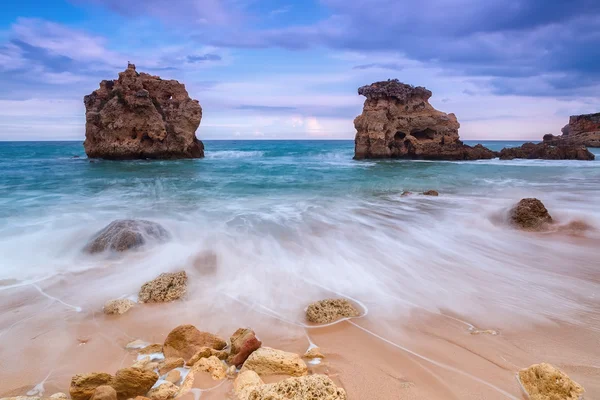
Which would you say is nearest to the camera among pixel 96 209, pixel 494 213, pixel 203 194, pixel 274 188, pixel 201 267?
pixel 201 267

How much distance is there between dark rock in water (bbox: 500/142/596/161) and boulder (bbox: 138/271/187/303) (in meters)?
35.1

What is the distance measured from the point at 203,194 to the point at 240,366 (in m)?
12.0

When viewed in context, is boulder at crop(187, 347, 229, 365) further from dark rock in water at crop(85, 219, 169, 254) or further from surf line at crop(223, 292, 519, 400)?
dark rock in water at crop(85, 219, 169, 254)

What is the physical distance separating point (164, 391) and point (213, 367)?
1.33ft

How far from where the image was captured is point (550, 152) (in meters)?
32.0

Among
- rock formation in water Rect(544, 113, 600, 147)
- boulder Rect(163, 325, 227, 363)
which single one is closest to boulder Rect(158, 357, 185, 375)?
boulder Rect(163, 325, 227, 363)

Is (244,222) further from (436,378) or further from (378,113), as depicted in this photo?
(378,113)

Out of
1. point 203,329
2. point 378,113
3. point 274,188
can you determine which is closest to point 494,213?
point 203,329

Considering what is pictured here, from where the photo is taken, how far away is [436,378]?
2.84 metres

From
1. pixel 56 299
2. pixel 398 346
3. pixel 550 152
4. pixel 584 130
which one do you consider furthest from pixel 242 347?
pixel 584 130

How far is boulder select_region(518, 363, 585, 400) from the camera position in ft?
7.63

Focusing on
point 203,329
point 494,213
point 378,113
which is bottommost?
point 203,329

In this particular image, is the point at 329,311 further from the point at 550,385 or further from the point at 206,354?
the point at 550,385

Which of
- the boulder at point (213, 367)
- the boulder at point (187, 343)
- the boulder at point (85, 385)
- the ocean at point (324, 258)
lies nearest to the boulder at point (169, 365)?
the boulder at point (187, 343)
